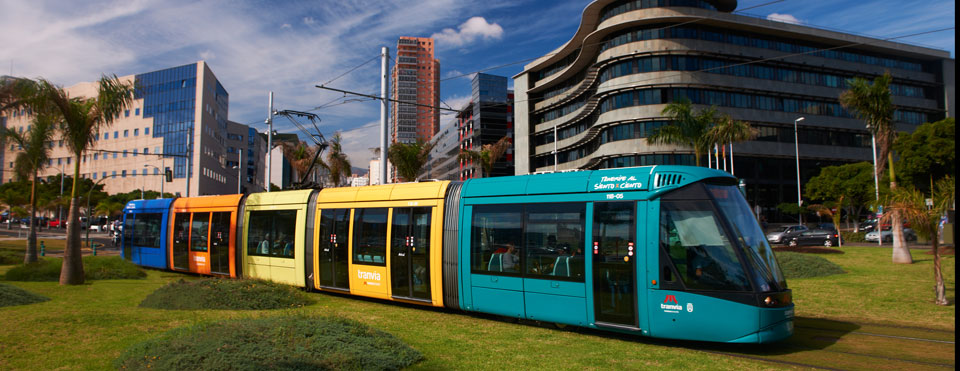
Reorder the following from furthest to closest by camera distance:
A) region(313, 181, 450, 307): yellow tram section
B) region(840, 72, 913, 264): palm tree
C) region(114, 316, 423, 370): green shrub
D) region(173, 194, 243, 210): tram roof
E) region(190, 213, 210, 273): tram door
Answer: region(840, 72, 913, 264): palm tree < region(190, 213, 210, 273): tram door < region(173, 194, 243, 210): tram roof < region(313, 181, 450, 307): yellow tram section < region(114, 316, 423, 370): green shrub

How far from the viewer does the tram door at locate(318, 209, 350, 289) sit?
14156 mm

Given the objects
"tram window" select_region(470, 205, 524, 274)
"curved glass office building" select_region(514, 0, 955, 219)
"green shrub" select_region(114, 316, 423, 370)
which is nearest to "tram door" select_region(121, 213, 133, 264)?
"tram window" select_region(470, 205, 524, 274)

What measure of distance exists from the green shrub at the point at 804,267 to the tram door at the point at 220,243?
694 inches

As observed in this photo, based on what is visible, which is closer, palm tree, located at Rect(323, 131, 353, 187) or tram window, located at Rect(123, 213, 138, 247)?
tram window, located at Rect(123, 213, 138, 247)

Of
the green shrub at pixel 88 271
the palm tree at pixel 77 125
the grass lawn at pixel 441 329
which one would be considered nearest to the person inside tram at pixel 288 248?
the grass lawn at pixel 441 329

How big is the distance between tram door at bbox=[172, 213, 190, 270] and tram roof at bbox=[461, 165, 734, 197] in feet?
41.0

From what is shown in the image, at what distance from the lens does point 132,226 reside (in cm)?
2278

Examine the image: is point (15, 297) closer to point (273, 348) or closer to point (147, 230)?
point (273, 348)

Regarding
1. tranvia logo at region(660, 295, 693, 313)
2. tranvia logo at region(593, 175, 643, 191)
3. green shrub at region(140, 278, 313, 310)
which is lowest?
green shrub at region(140, 278, 313, 310)

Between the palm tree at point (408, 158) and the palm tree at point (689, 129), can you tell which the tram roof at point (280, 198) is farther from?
the palm tree at point (689, 129)

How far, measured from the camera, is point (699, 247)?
853 centimetres

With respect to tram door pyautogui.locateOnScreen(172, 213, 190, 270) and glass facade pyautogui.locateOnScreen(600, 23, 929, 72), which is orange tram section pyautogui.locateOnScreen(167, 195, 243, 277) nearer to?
tram door pyautogui.locateOnScreen(172, 213, 190, 270)

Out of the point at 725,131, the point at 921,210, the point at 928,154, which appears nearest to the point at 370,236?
the point at 921,210

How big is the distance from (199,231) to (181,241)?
4.95ft
